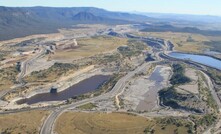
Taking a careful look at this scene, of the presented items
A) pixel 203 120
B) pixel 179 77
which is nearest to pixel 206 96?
Answer: pixel 203 120

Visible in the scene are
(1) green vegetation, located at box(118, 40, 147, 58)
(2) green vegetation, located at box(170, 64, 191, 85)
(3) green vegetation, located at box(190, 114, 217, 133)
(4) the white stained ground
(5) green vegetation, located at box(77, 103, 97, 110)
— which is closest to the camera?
(3) green vegetation, located at box(190, 114, 217, 133)

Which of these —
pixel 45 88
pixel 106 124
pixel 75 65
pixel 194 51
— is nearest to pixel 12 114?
pixel 106 124

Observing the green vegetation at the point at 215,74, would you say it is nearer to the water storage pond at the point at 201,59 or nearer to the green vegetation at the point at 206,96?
the green vegetation at the point at 206,96

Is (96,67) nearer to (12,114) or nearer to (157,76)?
(157,76)

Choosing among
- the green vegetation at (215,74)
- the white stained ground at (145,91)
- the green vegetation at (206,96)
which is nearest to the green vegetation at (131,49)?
the white stained ground at (145,91)

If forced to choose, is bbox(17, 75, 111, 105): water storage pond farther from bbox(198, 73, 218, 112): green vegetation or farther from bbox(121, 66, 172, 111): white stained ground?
bbox(198, 73, 218, 112): green vegetation

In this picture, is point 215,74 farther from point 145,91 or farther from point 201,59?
point 201,59

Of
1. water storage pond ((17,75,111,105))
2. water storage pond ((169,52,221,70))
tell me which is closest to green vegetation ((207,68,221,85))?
water storage pond ((169,52,221,70))

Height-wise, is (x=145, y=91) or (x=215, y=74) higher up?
(x=215, y=74)
